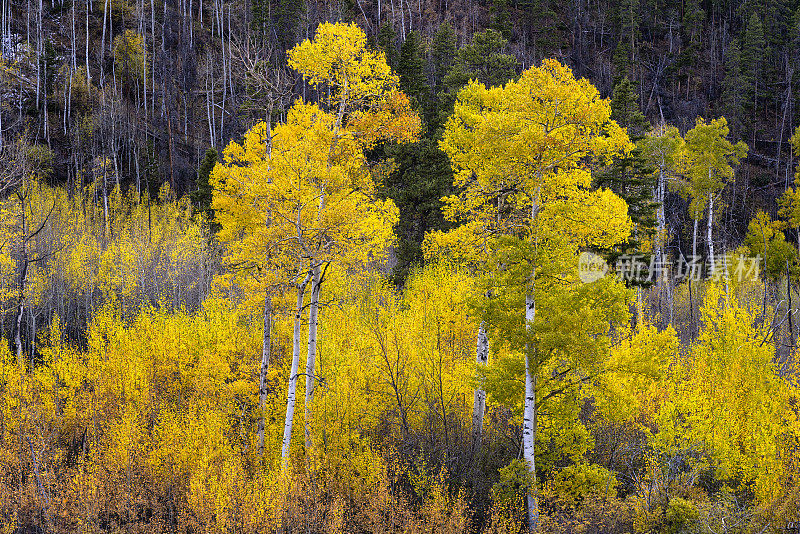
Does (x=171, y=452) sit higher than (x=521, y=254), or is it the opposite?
(x=521, y=254)

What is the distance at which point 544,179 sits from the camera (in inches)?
490

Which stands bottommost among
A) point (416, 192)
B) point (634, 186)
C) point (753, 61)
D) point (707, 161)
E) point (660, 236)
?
point (660, 236)

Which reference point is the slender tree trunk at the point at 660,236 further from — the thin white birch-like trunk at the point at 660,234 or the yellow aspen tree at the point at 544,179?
the yellow aspen tree at the point at 544,179

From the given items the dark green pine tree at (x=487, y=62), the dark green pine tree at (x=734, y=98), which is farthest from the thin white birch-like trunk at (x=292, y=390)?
the dark green pine tree at (x=734, y=98)

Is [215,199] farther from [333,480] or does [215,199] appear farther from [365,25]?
[365,25]

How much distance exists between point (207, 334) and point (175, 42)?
1757 inches

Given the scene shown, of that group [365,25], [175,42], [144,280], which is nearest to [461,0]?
[365,25]

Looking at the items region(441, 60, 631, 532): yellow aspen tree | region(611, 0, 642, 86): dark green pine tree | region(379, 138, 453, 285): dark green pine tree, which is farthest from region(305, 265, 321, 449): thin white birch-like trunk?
region(611, 0, 642, 86): dark green pine tree

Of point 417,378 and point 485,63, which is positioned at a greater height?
point 485,63

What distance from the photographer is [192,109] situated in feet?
169

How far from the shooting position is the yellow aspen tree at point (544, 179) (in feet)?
38.1

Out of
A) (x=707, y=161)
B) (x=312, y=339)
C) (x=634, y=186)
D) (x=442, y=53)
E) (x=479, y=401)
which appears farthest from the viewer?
(x=442, y=53)

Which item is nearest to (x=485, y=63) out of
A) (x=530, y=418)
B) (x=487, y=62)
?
(x=487, y=62)

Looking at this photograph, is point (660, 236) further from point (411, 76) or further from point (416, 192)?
point (411, 76)
